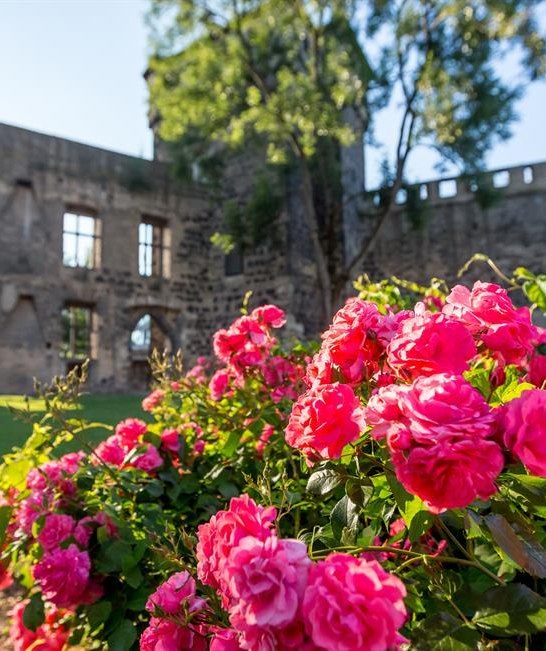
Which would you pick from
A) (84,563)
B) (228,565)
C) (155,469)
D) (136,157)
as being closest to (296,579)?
(228,565)

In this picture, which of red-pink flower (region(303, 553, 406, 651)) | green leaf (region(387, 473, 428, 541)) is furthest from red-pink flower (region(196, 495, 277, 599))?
green leaf (region(387, 473, 428, 541))

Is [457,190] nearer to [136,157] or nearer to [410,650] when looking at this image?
[136,157]

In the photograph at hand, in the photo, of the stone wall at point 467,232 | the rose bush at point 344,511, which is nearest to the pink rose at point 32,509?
the rose bush at point 344,511

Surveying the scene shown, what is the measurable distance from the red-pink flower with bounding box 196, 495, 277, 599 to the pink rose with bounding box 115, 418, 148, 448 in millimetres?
1364

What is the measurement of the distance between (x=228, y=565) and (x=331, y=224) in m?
12.3

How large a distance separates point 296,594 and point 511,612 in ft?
1.25

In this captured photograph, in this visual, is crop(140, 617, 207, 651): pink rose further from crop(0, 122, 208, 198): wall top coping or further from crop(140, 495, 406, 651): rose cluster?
crop(0, 122, 208, 198): wall top coping

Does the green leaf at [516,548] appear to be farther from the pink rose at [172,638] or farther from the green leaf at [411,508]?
the pink rose at [172,638]

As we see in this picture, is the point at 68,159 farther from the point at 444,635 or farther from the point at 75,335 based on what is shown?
the point at 444,635

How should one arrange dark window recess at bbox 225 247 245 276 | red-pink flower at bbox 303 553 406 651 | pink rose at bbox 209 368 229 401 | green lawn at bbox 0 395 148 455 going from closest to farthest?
1. red-pink flower at bbox 303 553 406 651
2. pink rose at bbox 209 368 229 401
3. green lawn at bbox 0 395 148 455
4. dark window recess at bbox 225 247 245 276

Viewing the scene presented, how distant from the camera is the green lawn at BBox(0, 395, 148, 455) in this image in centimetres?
413

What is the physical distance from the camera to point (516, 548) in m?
0.84

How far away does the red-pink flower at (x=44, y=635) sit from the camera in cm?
187

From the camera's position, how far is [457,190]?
514 inches
